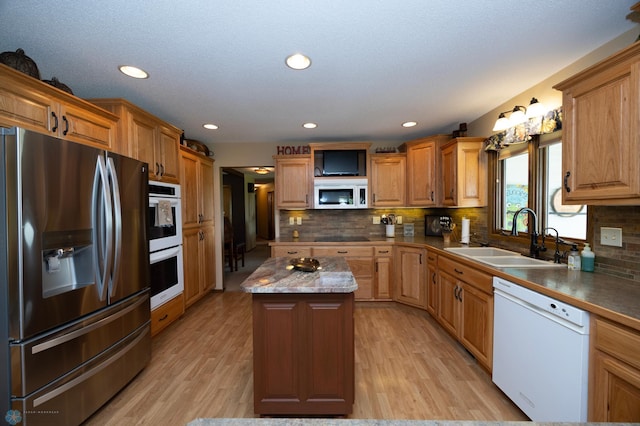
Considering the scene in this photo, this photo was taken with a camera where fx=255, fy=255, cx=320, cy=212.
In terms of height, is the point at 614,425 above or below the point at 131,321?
above

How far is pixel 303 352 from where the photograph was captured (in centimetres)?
157

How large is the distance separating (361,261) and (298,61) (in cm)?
252

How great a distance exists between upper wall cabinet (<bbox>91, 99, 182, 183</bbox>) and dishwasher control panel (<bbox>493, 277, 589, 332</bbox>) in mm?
3058

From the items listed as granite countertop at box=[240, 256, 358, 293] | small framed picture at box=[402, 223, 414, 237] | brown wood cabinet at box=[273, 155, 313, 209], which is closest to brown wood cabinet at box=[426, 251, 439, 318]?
small framed picture at box=[402, 223, 414, 237]

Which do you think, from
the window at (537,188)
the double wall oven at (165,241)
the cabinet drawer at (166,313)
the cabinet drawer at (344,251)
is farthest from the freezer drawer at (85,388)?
the window at (537,188)

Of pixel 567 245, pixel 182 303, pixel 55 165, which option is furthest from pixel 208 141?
pixel 567 245

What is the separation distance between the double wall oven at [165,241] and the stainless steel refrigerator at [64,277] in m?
0.51

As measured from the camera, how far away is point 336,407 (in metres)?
1.57

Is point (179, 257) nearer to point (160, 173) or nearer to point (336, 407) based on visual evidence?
point (160, 173)

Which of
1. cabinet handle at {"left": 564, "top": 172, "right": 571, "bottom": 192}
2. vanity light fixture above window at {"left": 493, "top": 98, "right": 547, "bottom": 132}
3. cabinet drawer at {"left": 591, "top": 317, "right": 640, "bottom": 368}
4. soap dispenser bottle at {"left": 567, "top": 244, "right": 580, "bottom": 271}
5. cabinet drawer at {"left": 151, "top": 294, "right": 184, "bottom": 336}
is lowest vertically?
cabinet drawer at {"left": 151, "top": 294, "right": 184, "bottom": 336}

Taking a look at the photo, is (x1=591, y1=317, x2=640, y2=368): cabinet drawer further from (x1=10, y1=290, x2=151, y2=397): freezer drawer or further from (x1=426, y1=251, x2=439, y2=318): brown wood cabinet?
(x1=10, y1=290, x2=151, y2=397): freezer drawer

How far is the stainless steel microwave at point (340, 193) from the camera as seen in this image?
3662mm

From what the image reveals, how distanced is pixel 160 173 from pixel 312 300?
81.0 inches

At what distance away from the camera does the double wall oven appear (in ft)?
7.82
